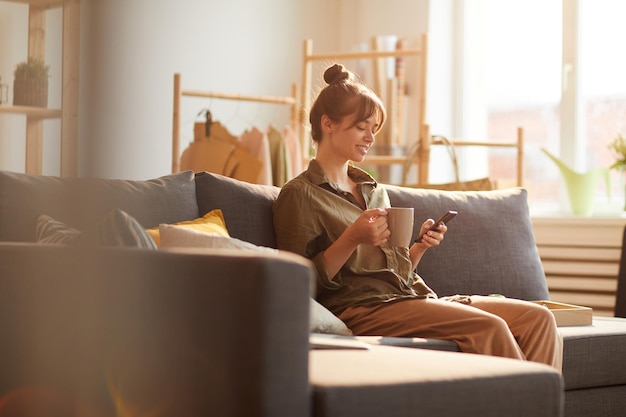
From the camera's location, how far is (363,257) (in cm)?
216

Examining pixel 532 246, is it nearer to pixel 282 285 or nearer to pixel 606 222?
pixel 606 222

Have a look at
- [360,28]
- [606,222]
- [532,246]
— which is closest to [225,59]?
[360,28]

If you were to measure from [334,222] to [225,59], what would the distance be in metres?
2.59

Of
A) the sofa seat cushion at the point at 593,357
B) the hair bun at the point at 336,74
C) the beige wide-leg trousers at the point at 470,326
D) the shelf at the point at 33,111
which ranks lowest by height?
the sofa seat cushion at the point at 593,357

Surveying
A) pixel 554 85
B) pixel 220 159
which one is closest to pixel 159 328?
pixel 220 159

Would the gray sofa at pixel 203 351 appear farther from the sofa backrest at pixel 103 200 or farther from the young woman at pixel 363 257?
the sofa backrest at pixel 103 200

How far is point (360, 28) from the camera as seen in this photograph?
496 centimetres

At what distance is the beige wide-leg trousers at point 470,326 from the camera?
6.40ft

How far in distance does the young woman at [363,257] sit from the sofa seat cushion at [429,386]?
504mm

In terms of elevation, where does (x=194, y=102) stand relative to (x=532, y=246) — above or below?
above

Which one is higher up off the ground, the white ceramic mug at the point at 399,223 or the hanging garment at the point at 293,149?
the hanging garment at the point at 293,149

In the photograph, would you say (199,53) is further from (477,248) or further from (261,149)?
(477,248)

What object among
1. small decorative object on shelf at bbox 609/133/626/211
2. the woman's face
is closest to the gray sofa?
the woman's face

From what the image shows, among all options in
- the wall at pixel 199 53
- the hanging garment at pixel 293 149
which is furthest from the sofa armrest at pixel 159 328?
the hanging garment at pixel 293 149
